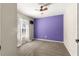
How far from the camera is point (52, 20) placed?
5168 millimetres

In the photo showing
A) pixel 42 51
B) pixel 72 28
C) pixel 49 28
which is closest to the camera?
pixel 72 28

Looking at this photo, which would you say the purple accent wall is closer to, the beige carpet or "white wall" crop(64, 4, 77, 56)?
the beige carpet

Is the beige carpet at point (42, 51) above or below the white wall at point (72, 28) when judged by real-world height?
below

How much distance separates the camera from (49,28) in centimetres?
533

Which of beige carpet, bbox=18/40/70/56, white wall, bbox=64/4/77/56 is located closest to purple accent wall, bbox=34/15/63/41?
beige carpet, bbox=18/40/70/56

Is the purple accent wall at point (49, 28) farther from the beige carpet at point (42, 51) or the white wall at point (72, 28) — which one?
the white wall at point (72, 28)

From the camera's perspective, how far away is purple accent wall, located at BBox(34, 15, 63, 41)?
4.90 m

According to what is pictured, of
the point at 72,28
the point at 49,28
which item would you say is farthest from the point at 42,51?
the point at 49,28

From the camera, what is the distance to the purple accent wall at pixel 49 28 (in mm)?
4902

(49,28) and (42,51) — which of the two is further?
(49,28)

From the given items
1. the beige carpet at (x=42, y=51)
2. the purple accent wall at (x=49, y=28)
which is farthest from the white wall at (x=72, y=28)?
the purple accent wall at (x=49, y=28)

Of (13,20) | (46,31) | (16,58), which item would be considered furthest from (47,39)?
(16,58)

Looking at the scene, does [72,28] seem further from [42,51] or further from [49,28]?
[49,28]

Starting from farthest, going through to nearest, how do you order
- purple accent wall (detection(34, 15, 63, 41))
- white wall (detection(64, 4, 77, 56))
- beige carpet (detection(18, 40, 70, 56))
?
1. purple accent wall (detection(34, 15, 63, 41))
2. beige carpet (detection(18, 40, 70, 56))
3. white wall (detection(64, 4, 77, 56))
